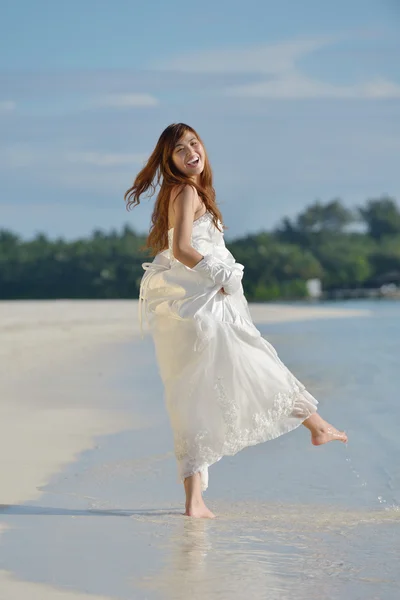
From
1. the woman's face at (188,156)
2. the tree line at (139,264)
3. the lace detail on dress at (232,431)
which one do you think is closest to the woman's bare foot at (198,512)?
the lace detail on dress at (232,431)

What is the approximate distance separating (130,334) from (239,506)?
13.3 m

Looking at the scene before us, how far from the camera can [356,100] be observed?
76.6 metres

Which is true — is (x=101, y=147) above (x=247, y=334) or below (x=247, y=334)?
above

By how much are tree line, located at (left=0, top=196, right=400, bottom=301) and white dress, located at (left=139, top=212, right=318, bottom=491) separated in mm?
40963

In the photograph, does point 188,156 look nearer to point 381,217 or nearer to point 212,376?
point 212,376

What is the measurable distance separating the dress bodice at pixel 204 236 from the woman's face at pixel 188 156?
6.5 inches

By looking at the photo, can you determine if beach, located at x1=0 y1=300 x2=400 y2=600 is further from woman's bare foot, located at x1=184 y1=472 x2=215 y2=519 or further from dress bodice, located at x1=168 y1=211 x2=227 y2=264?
dress bodice, located at x1=168 y1=211 x2=227 y2=264

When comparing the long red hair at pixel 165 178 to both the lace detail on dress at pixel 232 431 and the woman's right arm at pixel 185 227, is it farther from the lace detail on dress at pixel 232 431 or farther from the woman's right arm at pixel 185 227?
the lace detail on dress at pixel 232 431

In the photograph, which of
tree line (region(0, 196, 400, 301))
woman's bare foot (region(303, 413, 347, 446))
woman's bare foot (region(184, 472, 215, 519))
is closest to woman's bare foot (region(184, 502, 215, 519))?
woman's bare foot (region(184, 472, 215, 519))

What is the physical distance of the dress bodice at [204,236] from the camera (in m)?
3.89

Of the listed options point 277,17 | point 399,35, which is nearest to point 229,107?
point 277,17

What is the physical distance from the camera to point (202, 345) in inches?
151

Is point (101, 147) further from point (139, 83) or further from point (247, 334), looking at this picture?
point (247, 334)

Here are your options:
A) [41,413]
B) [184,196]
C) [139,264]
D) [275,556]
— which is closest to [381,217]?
[139,264]
